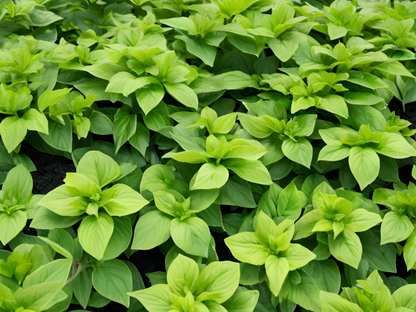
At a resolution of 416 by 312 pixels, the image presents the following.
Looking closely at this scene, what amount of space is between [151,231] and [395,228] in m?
1.09

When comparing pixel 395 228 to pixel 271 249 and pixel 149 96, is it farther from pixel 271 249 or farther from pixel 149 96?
Answer: pixel 149 96

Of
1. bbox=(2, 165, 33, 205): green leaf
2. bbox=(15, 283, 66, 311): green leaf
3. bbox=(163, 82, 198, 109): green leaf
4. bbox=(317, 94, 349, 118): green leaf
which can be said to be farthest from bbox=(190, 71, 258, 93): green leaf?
bbox=(15, 283, 66, 311): green leaf

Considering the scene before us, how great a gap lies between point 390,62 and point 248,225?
134 centimetres

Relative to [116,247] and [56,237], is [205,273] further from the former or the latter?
[56,237]

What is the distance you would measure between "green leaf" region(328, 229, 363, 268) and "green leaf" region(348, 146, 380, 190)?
9.8 inches

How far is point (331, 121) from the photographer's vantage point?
6.45 ft

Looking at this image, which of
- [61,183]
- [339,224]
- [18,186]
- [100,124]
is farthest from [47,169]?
[339,224]

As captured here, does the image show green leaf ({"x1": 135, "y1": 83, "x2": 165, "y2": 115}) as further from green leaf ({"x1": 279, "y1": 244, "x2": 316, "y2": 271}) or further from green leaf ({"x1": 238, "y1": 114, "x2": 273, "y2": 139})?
green leaf ({"x1": 279, "y1": 244, "x2": 316, "y2": 271})

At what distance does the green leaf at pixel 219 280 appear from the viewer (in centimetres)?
131

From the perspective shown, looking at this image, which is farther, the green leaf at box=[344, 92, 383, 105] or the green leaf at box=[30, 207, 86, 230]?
the green leaf at box=[344, 92, 383, 105]

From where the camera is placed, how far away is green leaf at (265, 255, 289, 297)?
133 centimetres

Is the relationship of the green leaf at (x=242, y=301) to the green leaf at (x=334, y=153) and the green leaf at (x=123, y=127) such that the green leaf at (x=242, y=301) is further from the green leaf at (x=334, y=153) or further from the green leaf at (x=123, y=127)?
the green leaf at (x=123, y=127)

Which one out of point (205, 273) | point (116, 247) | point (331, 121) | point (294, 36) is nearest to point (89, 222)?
point (116, 247)

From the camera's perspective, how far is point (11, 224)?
147 cm
